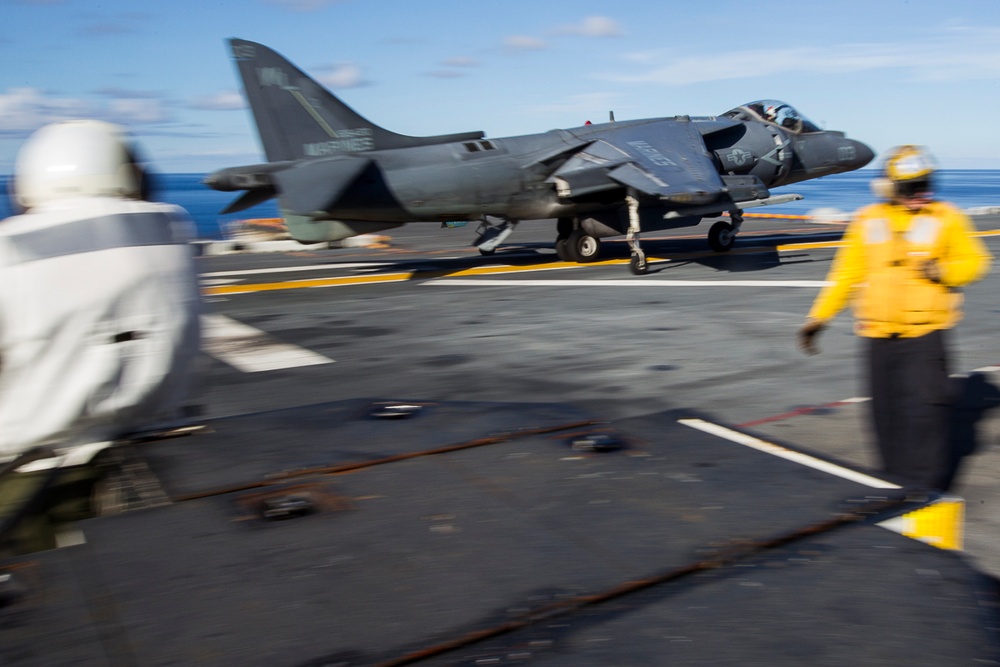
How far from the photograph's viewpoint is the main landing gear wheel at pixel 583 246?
17.7 m

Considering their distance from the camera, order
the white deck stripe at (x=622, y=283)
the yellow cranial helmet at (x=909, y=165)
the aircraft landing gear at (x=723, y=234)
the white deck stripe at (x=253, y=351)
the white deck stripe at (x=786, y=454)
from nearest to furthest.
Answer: the white deck stripe at (x=786, y=454) < the yellow cranial helmet at (x=909, y=165) < the white deck stripe at (x=253, y=351) < the white deck stripe at (x=622, y=283) < the aircraft landing gear at (x=723, y=234)

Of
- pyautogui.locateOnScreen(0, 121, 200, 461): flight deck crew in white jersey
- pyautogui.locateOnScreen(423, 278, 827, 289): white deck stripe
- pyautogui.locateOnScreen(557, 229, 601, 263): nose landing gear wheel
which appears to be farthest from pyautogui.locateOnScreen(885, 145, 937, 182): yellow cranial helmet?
pyautogui.locateOnScreen(557, 229, 601, 263): nose landing gear wheel

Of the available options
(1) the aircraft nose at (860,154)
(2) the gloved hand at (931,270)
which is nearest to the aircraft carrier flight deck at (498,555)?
(2) the gloved hand at (931,270)

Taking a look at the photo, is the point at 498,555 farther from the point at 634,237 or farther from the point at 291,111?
the point at 291,111

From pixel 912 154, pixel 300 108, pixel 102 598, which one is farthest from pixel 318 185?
pixel 102 598

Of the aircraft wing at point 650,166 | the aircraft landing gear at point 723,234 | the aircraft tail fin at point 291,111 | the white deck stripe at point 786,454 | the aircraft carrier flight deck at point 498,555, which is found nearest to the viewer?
the aircraft carrier flight deck at point 498,555

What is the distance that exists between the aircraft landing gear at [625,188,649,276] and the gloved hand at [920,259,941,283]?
10987 millimetres

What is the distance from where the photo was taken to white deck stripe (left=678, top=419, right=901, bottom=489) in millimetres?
2086

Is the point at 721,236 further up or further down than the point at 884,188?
further down

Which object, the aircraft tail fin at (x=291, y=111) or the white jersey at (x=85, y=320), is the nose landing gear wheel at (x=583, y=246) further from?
the white jersey at (x=85, y=320)

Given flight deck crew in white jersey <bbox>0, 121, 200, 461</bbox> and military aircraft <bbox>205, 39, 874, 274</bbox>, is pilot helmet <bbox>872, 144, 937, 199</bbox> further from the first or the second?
military aircraft <bbox>205, 39, 874, 274</bbox>

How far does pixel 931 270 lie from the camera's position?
4.31 metres

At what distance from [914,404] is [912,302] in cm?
54

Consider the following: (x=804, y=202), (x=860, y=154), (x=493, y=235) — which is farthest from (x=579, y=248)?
(x=804, y=202)
